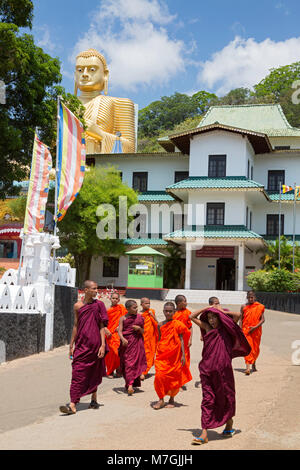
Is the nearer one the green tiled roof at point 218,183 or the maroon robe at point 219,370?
the maroon robe at point 219,370

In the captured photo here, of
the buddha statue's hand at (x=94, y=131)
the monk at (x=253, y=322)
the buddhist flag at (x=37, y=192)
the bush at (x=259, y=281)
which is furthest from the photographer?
the buddha statue's hand at (x=94, y=131)

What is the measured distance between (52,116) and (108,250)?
37.7ft

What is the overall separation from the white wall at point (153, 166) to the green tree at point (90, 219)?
344cm

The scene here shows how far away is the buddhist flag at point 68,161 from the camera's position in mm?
14219

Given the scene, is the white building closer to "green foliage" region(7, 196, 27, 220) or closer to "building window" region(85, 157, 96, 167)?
"building window" region(85, 157, 96, 167)

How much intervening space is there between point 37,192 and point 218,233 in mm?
17589

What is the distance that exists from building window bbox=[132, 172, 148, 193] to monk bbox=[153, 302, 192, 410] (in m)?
31.0

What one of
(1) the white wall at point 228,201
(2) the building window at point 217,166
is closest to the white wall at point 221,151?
(2) the building window at point 217,166

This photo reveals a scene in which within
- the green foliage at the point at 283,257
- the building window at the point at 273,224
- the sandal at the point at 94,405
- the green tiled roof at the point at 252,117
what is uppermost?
the green tiled roof at the point at 252,117

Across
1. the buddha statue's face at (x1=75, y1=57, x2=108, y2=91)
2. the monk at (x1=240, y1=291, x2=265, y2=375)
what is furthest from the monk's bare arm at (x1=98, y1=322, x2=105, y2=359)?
the buddha statue's face at (x1=75, y1=57, x2=108, y2=91)

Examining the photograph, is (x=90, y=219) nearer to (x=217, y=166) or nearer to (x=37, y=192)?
(x=217, y=166)

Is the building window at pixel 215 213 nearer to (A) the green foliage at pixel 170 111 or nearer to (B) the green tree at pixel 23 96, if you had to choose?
(B) the green tree at pixel 23 96

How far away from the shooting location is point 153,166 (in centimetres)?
3922

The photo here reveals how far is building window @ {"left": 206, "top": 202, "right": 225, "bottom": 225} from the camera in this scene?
3353 centimetres
